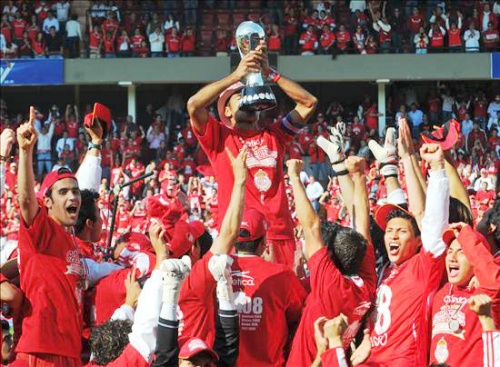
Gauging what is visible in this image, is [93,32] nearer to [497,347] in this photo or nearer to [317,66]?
[317,66]

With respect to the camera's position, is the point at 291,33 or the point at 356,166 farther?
the point at 291,33

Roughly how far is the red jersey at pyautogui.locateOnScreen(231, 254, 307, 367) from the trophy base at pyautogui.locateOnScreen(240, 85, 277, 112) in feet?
4.16

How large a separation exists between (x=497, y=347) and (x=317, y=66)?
2335 cm

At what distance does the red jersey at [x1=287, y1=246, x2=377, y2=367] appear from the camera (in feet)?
20.2

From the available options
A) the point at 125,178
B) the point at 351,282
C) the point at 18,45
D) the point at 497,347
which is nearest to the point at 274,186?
the point at 351,282

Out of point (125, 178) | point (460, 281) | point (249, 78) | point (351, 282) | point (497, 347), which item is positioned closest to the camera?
point (497, 347)

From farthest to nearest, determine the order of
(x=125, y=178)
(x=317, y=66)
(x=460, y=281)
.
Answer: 1. (x=317, y=66)
2. (x=125, y=178)
3. (x=460, y=281)

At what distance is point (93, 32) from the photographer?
2959 cm

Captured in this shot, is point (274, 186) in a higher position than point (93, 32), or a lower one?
lower

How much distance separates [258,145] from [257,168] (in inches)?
6.8

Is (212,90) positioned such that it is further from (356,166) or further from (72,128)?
(72,128)

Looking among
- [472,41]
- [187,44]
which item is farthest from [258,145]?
[472,41]

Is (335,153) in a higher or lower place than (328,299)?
higher

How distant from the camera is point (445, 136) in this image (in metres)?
6.62
